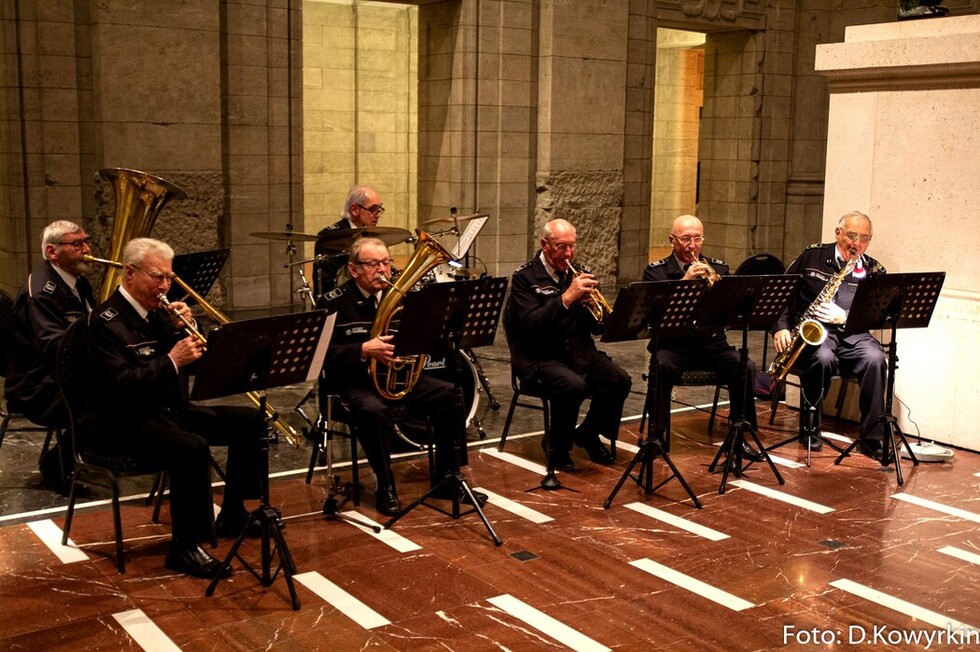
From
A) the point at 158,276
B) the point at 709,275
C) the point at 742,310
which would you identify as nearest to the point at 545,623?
the point at 158,276

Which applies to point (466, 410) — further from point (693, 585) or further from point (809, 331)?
point (693, 585)

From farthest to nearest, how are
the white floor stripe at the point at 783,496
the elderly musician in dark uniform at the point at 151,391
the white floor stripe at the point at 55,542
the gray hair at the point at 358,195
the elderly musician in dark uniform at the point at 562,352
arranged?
the gray hair at the point at 358,195, the elderly musician in dark uniform at the point at 562,352, the white floor stripe at the point at 783,496, the white floor stripe at the point at 55,542, the elderly musician in dark uniform at the point at 151,391

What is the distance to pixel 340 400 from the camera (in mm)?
6039

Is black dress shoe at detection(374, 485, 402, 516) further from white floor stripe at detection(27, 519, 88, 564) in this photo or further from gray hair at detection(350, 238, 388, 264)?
white floor stripe at detection(27, 519, 88, 564)

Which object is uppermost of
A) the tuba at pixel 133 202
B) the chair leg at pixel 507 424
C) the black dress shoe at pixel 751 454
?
the tuba at pixel 133 202

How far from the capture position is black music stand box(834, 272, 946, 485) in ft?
21.5

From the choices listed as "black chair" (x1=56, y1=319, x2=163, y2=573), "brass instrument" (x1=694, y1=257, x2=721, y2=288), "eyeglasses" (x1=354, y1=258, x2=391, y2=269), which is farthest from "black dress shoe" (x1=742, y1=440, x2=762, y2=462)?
"black chair" (x1=56, y1=319, x2=163, y2=573)

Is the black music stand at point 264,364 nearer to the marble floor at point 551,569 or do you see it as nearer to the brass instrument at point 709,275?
the marble floor at point 551,569

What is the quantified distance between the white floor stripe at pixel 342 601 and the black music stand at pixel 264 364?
0.32ft

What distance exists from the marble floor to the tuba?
1.43 metres

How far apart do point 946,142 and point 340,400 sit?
4286 millimetres

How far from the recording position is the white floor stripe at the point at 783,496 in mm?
6203

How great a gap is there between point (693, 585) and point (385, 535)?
1.57 meters

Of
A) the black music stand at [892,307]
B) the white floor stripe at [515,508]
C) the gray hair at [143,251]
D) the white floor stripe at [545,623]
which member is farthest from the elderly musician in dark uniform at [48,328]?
the black music stand at [892,307]
